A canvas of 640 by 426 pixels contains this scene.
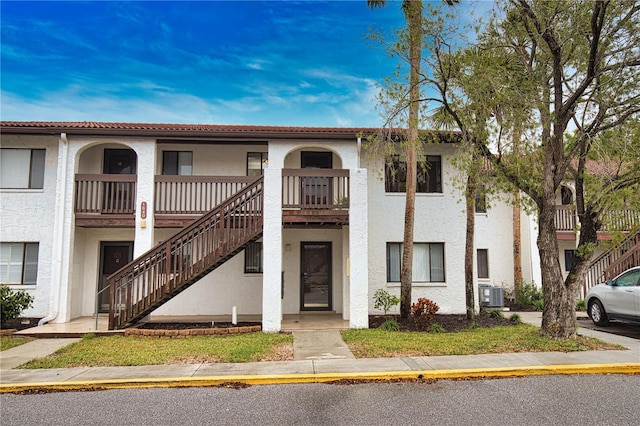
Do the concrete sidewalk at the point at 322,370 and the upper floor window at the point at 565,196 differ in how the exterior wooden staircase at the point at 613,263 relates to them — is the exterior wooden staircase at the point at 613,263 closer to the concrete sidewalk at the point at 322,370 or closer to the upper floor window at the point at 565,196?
the upper floor window at the point at 565,196

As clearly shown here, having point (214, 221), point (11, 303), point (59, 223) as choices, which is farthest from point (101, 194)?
point (214, 221)

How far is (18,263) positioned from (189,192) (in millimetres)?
5625

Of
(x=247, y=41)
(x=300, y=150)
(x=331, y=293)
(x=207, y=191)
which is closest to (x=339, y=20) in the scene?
(x=247, y=41)

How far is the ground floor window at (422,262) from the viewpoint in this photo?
13.0m

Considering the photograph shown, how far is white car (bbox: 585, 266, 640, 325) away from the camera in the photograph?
9.90 m

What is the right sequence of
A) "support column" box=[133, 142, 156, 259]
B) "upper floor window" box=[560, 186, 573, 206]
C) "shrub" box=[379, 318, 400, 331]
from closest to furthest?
"shrub" box=[379, 318, 400, 331]
"support column" box=[133, 142, 156, 259]
"upper floor window" box=[560, 186, 573, 206]

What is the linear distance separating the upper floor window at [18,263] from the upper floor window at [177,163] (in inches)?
179

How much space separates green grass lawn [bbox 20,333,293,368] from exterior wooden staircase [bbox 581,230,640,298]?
1193 cm

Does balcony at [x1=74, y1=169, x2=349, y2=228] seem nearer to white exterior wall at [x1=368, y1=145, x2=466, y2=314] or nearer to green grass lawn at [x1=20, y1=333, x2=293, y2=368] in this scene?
white exterior wall at [x1=368, y1=145, x2=466, y2=314]

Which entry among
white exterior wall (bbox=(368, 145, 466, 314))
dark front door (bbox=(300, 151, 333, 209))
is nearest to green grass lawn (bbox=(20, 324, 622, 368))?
white exterior wall (bbox=(368, 145, 466, 314))

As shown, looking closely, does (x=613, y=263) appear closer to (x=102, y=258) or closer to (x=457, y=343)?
(x=457, y=343)

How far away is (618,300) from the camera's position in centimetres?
1032

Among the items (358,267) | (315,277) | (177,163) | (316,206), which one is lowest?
(315,277)

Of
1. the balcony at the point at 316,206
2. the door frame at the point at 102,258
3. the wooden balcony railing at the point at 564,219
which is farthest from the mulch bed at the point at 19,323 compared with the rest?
the wooden balcony railing at the point at 564,219
